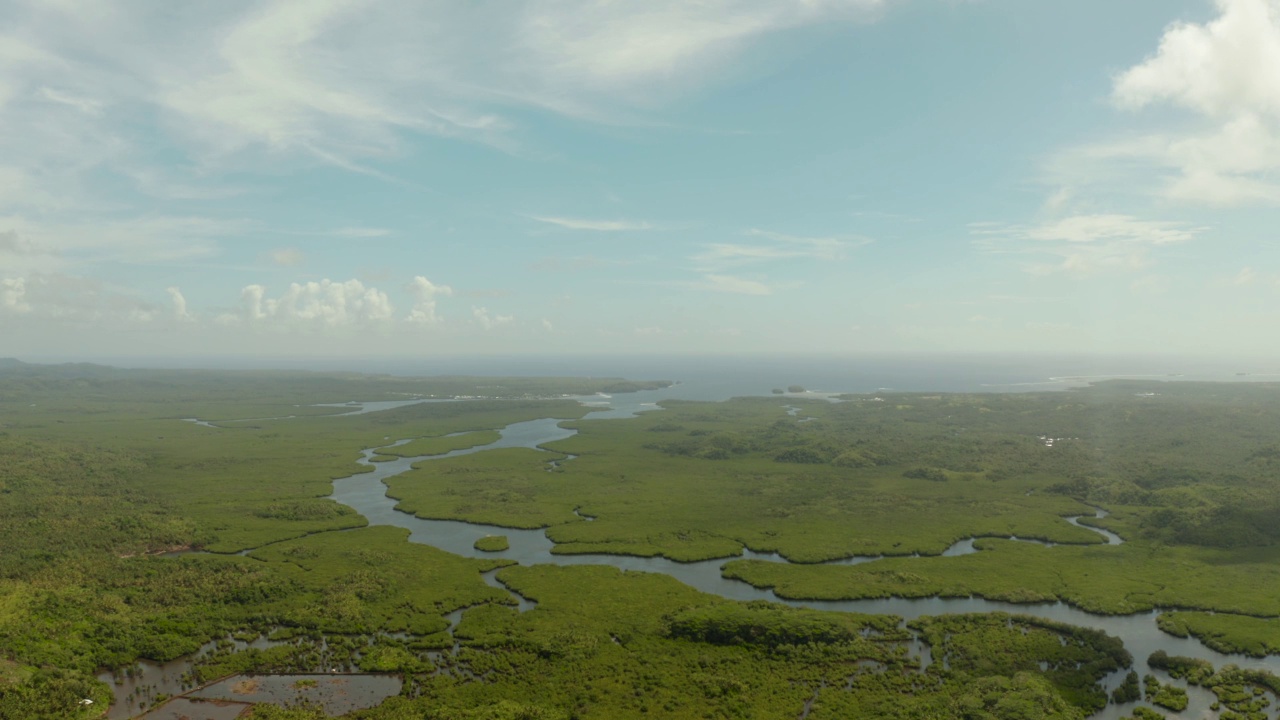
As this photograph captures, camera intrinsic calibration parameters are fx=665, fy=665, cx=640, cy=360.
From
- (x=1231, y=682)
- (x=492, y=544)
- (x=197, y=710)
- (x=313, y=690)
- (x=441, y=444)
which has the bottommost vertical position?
(x=197, y=710)

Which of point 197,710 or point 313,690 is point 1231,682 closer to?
point 313,690

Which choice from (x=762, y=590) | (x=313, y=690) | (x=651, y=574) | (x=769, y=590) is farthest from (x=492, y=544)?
(x=313, y=690)

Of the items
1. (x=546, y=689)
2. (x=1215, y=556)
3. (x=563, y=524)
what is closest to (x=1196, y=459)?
(x=1215, y=556)

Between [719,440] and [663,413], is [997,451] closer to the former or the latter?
[719,440]

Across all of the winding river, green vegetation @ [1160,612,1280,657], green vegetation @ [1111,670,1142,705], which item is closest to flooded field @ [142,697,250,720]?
the winding river

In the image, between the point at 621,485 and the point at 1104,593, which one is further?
the point at 621,485

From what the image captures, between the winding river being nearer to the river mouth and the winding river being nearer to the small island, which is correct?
the river mouth
